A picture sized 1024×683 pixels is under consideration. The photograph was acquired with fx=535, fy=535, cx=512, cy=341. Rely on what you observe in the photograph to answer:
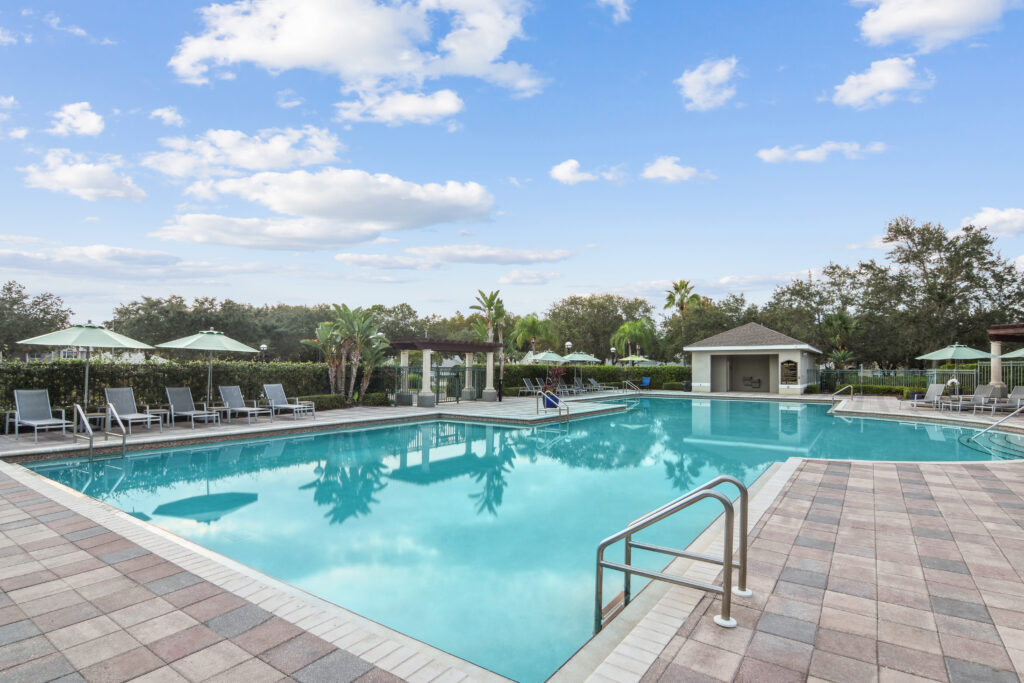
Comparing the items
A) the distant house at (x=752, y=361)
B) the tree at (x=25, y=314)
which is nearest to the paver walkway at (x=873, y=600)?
the distant house at (x=752, y=361)

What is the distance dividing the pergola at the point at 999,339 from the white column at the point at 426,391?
19.0 metres

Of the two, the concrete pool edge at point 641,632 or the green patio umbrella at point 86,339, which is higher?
the green patio umbrella at point 86,339

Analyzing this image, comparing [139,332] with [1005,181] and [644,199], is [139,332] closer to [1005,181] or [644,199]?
[644,199]

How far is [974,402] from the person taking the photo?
57.0ft

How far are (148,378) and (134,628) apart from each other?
13.1m

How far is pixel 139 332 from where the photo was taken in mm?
35688

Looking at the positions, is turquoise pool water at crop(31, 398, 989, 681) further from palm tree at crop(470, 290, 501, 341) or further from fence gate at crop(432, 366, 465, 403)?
palm tree at crop(470, 290, 501, 341)

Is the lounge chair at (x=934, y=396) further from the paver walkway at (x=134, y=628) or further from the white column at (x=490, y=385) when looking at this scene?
the paver walkway at (x=134, y=628)

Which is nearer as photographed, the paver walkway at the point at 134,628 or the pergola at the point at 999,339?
the paver walkway at the point at 134,628

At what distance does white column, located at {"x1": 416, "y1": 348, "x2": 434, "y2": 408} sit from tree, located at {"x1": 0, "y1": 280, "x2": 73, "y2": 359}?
28.8 metres

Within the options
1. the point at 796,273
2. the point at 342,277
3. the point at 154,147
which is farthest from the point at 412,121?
the point at 796,273

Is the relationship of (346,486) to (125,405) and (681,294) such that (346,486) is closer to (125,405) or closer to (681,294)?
(125,405)

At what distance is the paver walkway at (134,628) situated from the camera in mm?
2809

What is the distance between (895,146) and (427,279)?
24.0 m
